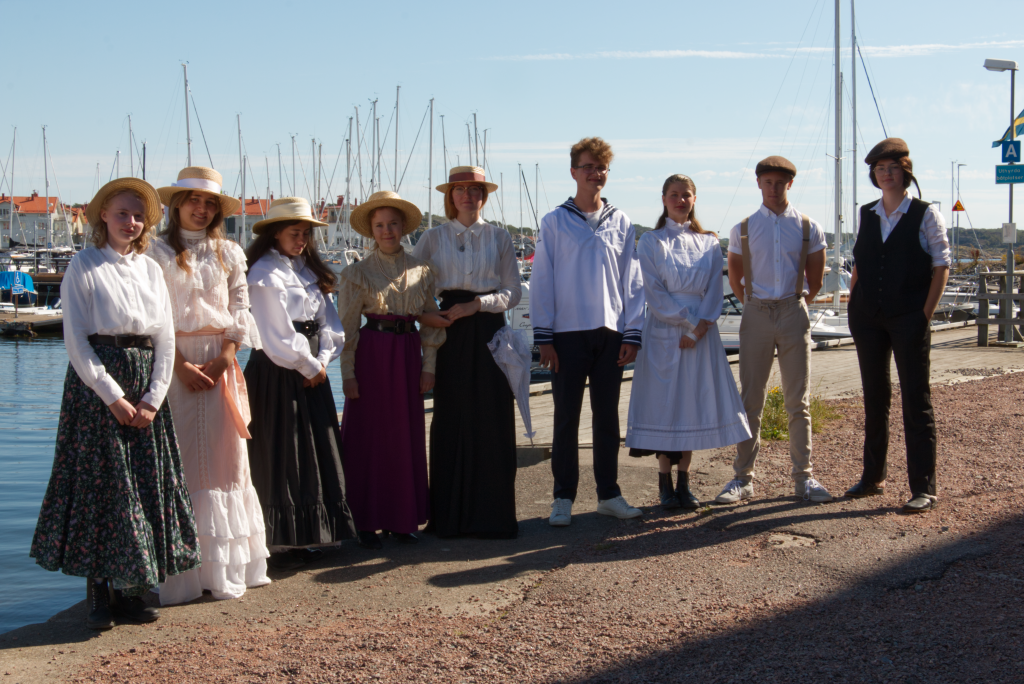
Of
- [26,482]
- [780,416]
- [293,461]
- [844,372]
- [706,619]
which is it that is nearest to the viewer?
[706,619]

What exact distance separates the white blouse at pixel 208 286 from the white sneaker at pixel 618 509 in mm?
2278

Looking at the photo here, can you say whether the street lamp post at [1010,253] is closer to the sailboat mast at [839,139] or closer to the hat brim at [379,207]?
the sailboat mast at [839,139]

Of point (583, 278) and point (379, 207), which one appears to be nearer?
point (379, 207)

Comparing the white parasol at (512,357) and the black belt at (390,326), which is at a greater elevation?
the black belt at (390,326)

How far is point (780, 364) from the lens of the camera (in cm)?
546

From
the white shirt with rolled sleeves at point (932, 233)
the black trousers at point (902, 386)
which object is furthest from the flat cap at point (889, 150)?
the black trousers at point (902, 386)

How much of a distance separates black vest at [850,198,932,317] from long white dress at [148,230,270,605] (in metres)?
3.61

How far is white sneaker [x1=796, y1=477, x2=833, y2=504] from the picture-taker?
5344mm

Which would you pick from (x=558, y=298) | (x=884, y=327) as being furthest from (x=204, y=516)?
(x=884, y=327)

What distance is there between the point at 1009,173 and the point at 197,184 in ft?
46.0

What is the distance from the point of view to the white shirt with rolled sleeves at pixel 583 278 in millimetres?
5176

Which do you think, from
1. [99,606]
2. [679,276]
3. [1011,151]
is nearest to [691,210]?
[679,276]

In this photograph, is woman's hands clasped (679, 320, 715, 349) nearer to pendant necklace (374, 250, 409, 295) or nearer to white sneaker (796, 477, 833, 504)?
white sneaker (796, 477, 833, 504)

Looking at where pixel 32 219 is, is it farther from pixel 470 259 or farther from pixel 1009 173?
pixel 470 259
